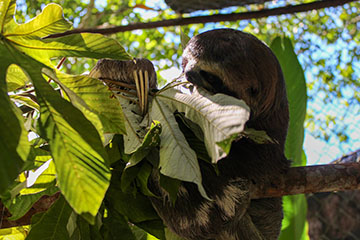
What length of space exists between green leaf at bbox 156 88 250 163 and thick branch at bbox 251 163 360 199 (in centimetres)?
33

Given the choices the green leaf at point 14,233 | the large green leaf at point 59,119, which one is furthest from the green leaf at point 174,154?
the green leaf at point 14,233

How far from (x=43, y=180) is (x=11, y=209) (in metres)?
0.08

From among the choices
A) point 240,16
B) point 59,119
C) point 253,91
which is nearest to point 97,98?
point 59,119

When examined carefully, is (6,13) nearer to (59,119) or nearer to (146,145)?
(59,119)

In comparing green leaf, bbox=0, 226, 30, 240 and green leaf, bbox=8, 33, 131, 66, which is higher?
green leaf, bbox=8, 33, 131, 66

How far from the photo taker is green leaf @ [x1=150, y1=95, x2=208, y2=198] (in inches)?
26.5

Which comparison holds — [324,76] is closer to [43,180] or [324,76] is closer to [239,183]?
[239,183]

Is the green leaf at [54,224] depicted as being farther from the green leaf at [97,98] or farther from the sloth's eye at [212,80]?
the sloth's eye at [212,80]

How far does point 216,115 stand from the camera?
666 mm

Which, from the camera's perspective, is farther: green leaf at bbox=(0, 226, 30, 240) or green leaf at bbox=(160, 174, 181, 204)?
green leaf at bbox=(0, 226, 30, 240)

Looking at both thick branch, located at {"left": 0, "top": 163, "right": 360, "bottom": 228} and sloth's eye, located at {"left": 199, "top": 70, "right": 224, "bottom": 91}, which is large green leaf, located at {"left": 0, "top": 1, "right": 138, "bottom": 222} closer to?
sloth's eye, located at {"left": 199, "top": 70, "right": 224, "bottom": 91}

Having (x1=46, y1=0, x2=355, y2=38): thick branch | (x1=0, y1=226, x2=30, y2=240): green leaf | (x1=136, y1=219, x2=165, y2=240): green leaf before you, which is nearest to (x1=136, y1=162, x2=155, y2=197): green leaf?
(x1=136, y1=219, x2=165, y2=240): green leaf

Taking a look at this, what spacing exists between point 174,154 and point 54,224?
290mm

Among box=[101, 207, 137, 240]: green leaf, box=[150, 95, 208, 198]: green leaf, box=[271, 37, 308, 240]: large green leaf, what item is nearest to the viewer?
box=[150, 95, 208, 198]: green leaf
